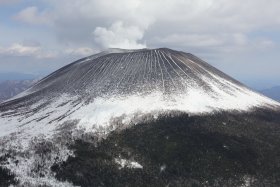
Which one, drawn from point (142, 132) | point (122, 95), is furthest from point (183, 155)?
point (122, 95)

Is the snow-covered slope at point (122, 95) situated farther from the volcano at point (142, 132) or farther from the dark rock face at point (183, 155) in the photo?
the dark rock face at point (183, 155)

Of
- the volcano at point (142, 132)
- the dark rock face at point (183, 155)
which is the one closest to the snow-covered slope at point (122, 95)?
the volcano at point (142, 132)

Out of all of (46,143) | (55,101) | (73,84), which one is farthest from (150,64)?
(46,143)

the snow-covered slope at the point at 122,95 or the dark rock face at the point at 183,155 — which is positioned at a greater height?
the snow-covered slope at the point at 122,95

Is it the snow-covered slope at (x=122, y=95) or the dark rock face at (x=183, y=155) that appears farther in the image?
the snow-covered slope at (x=122, y=95)

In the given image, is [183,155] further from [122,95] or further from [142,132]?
[122,95]
